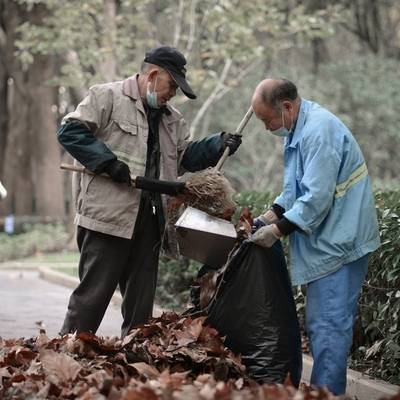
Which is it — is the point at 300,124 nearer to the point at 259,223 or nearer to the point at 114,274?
the point at 259,223

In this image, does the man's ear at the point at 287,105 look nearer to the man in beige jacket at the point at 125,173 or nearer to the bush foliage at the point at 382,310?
the man in beige jacket at the point at 125,173

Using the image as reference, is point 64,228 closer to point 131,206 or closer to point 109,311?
point 109,311

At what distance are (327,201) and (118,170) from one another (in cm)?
138

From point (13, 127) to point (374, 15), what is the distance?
34.3 ft

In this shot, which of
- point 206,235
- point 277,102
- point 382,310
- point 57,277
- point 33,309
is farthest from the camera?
point 57,277

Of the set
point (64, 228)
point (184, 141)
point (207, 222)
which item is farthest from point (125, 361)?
point (64, 228)

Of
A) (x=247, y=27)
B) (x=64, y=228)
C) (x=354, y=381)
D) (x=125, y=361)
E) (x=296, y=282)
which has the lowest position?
(x=64, y=228)

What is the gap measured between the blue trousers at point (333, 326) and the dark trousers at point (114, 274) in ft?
Answer: 4.63

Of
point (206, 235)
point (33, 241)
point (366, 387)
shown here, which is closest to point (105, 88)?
point (206, 235)

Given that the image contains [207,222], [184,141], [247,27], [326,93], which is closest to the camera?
[207,222]

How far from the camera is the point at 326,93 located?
2344cm

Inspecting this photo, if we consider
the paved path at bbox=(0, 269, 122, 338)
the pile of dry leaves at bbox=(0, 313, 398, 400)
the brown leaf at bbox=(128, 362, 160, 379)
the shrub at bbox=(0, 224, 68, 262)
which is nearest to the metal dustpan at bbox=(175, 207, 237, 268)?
the pile of dry leaves at bbox=(0, 313, 398, 400)

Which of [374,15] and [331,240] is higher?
[374,15]

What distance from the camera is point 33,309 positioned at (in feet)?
36.6
